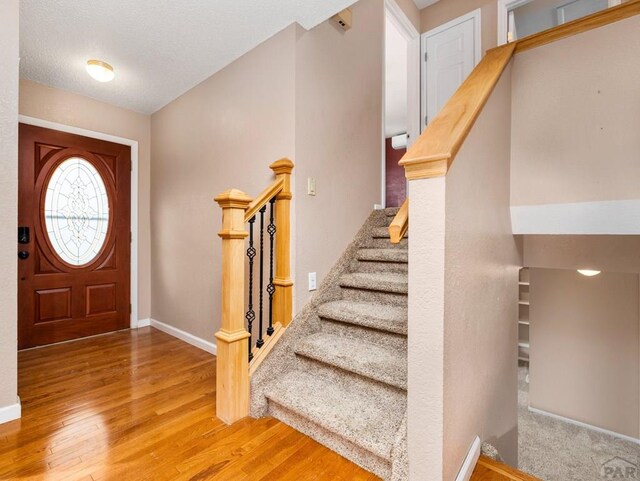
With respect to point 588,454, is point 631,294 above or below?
above

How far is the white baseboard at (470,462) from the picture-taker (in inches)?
51.9

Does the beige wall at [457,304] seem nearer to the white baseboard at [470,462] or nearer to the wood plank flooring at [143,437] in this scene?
the white baseboard at [470,462]

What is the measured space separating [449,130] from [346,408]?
1357 mm

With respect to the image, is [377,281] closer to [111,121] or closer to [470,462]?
[470,462]

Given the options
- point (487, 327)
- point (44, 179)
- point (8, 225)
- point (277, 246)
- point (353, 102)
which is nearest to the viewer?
point (487, 327)

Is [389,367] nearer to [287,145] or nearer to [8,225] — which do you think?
[287,145]

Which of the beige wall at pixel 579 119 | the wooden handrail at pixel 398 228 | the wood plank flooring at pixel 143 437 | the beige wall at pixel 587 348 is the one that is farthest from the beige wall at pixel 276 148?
the beige wall at pixel 587 348

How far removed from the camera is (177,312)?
3307mm

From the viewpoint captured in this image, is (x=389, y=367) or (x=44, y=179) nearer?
(x=389, y=367)

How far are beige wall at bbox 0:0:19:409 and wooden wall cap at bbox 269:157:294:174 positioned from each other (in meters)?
1.44

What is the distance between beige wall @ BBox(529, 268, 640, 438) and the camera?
10.4 ft

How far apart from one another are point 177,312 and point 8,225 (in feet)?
5.75

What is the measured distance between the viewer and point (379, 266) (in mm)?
2535

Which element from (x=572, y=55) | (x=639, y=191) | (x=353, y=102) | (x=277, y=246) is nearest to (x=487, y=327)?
(x=639, y=191)
